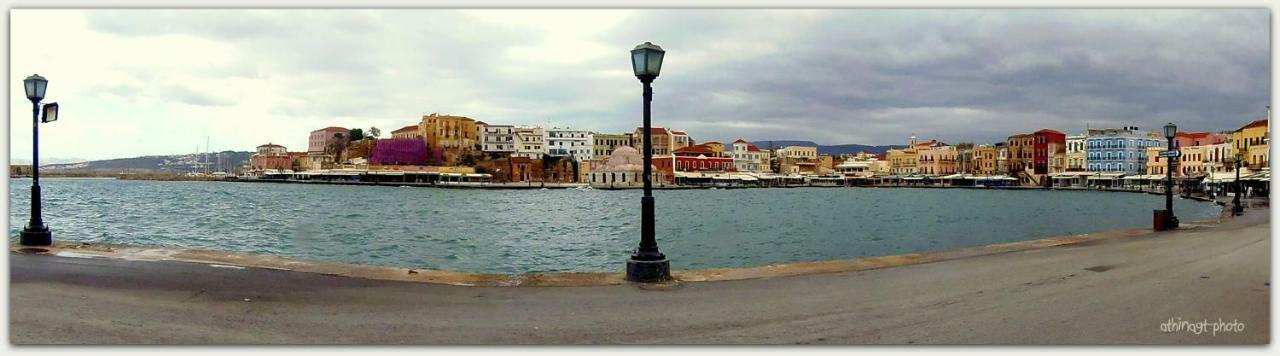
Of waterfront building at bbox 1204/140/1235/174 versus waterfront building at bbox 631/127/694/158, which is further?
waterfront building at bbox 631/127/694/158

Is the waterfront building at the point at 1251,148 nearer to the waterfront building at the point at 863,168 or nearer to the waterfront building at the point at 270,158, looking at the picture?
the waterfront building at the point at 863,168

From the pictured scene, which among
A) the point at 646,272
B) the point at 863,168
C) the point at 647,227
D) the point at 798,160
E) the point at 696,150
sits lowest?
the point at 646,272

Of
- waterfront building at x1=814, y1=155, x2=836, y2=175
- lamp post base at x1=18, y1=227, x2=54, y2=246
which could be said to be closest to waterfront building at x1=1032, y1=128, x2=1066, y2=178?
waterfront building at x1=814, y1=155, x2=836, y2=175

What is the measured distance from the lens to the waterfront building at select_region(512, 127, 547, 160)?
145 m

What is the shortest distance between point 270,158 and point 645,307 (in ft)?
598

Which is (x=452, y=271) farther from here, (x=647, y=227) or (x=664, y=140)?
(x=664, y=140)

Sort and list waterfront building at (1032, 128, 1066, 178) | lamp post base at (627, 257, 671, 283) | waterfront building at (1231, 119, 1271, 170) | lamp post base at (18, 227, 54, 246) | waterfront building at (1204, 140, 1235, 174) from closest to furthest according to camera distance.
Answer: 1. lamp post base at (627, 257, 671, 283)
2. lamp post base at (18, 227, 54, 246)
3. waterfront building at (1231, 119, 1271, 170)
4. waterfront building at (1204, 140, 1235, 174)
5. waterfront building at (1032, 128, 1066, 178)

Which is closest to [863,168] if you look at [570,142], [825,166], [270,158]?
[825,166]

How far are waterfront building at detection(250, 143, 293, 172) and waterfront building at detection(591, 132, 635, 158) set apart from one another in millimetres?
66539

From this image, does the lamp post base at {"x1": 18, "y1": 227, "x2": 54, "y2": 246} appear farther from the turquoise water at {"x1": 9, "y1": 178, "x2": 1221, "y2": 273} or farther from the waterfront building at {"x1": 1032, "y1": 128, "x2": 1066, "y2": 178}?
the waterfront building at {"x1": 1032, "y1": 128, "x2": 1066, "y2": 178}

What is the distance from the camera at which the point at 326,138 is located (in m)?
→ 168

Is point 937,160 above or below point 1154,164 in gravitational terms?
above

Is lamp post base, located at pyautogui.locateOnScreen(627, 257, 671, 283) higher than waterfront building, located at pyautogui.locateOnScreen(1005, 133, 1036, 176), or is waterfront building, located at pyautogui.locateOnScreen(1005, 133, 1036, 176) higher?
waterfront building, located at pyautogui.locateOnScreen(1005, 133, 1036, 176)

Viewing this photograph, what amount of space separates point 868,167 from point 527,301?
531 feet
